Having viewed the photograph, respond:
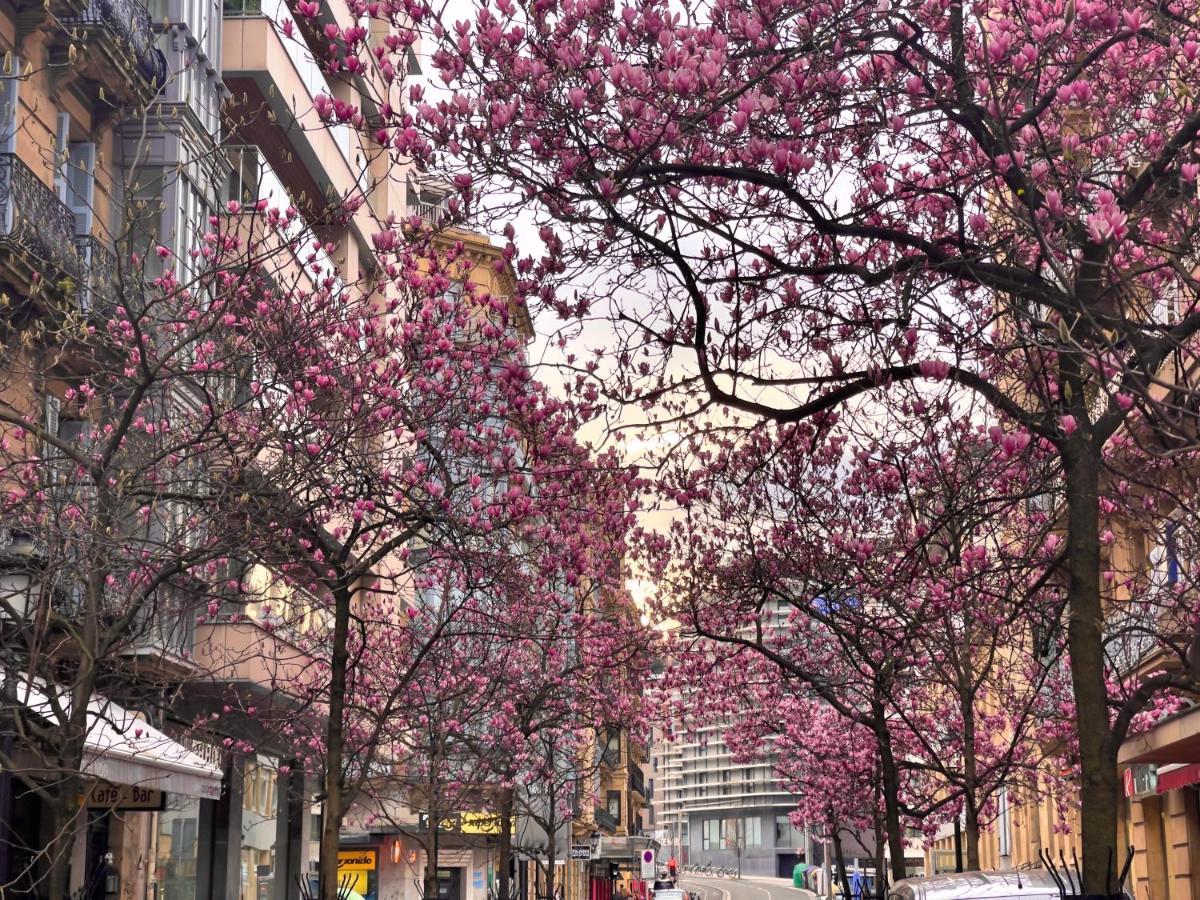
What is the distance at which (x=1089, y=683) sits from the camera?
9766mm

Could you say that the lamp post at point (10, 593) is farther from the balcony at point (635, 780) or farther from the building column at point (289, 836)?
the balcony at point (635, 780)

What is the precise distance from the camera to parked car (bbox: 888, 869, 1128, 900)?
11.8 m

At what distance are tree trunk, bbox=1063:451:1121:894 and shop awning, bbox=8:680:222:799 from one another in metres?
7.17

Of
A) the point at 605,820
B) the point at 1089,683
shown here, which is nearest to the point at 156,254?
the point at 1089,683

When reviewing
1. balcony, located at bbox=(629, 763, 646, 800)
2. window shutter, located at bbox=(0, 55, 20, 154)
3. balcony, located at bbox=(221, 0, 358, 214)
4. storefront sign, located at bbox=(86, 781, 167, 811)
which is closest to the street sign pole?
balcony, located at bbox=(221, 0, 358, 214)

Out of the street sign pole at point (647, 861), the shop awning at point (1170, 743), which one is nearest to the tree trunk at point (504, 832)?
the shop awning at point (1170, 743)

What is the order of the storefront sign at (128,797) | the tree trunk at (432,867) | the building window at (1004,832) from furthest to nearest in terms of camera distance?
→ the building window at (1004,832) < the tree trunk at (432,867) < the storefront sign at (128,797)

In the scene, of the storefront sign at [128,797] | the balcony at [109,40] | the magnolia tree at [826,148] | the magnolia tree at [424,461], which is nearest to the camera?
the magnolia tree at [826,148]

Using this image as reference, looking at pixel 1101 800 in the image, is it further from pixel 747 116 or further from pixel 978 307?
pixel 978 307

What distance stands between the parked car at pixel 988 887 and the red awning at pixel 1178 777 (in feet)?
40.9

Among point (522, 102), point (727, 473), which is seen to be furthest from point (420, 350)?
point (522, 102)

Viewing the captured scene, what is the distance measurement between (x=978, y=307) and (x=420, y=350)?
5.11m

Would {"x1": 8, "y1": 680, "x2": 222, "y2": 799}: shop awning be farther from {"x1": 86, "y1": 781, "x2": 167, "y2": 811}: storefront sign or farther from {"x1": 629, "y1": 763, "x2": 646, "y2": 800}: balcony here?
{"x1": 629, "y1": 763, "x2": 646, "y2": 800}: balcony

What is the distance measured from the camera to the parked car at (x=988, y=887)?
1184cm
